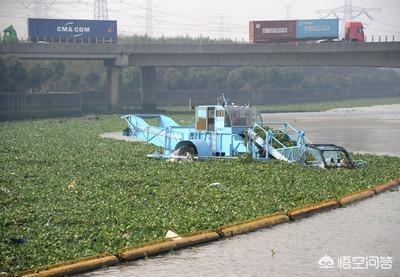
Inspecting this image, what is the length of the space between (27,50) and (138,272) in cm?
7172

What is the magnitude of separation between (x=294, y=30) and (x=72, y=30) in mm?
28783

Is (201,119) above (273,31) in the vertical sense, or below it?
below

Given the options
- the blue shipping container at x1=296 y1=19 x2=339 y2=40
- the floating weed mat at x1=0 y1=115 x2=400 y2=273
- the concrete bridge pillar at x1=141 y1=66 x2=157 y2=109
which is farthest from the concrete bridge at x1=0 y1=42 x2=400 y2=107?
the floating weed mat at x1=0 y1=115 x2=400 y2=273

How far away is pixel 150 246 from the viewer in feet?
45.8

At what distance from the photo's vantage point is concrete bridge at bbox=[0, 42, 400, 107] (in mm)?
78938

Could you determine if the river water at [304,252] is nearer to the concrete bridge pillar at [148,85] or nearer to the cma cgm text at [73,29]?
the concrete bridge pillar at [148,85]

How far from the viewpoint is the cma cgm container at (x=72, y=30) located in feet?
303

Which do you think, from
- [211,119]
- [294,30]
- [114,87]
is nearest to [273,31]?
[294,30]

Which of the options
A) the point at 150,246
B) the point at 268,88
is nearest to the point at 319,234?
the point at 150,246

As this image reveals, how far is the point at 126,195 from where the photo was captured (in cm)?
2017

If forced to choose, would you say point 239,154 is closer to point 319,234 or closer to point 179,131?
point 179,131

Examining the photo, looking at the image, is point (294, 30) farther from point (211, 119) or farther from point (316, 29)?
point (211, 119)

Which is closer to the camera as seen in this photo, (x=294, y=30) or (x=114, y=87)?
(x=114, y=87)

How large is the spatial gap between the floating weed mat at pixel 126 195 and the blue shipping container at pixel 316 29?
60.4 meters
